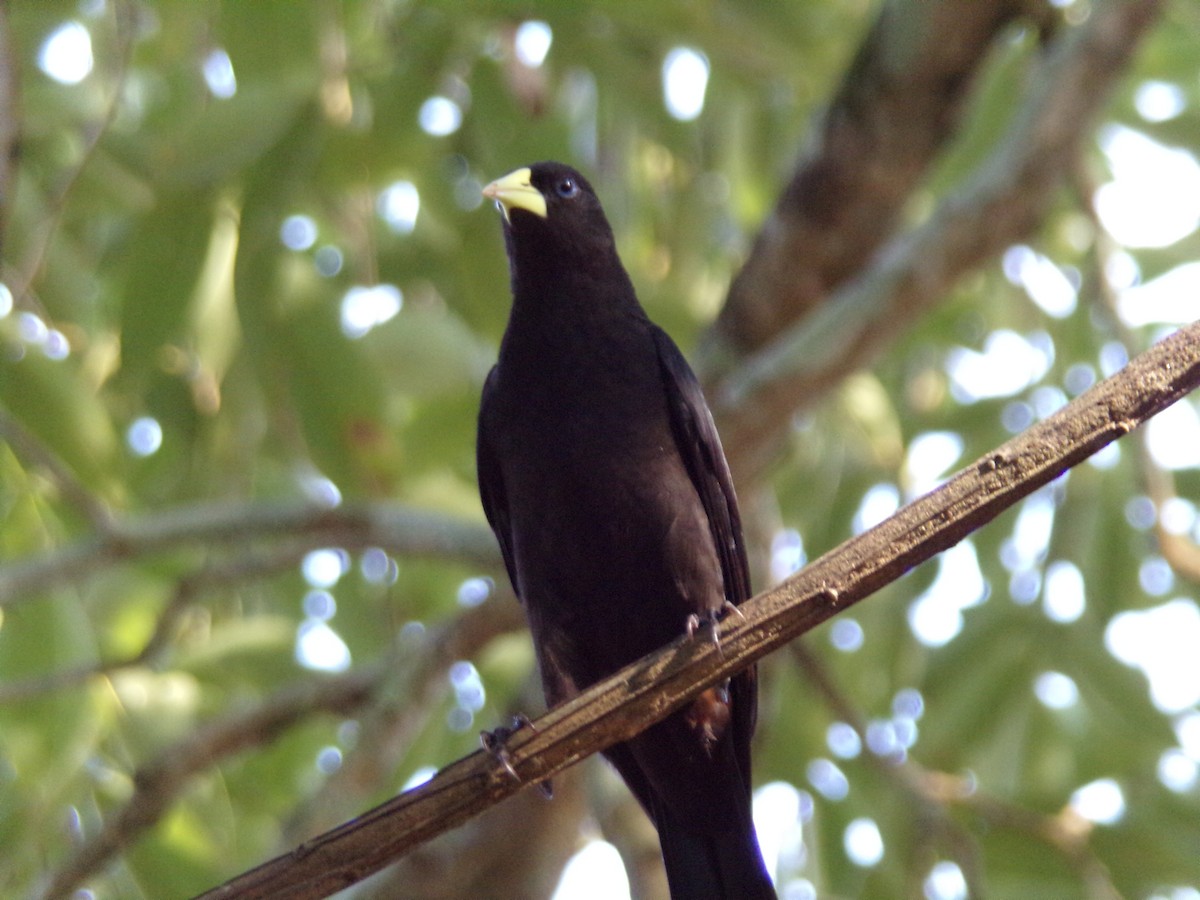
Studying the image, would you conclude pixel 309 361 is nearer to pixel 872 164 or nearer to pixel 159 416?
pixel 159 416

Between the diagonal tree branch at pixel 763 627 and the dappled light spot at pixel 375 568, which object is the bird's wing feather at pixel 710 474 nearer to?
the diagonal tree branch at pixel 763 627

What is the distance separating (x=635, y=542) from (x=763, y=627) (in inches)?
31.7

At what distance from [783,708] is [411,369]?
1740mm

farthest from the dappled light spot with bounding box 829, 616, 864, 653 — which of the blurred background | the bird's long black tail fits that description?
the bird's long black tail

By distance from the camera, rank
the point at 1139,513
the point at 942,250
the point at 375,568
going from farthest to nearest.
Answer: the point at 375,568
the point at 1139,513
the point at 942,250

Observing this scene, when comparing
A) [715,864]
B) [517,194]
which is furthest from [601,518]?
[517,194]

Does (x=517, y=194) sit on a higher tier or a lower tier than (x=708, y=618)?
higher

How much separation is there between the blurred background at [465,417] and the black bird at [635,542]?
54 cm

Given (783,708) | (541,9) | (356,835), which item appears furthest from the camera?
(783,708)

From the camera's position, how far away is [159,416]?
437cm

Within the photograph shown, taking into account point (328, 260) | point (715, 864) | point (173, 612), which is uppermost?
point (328, 260)

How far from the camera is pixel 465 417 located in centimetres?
383

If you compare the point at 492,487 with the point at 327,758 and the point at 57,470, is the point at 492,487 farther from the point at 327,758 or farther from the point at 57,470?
the point at 327,758

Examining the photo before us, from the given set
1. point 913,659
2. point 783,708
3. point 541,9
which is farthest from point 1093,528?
point 541,9
